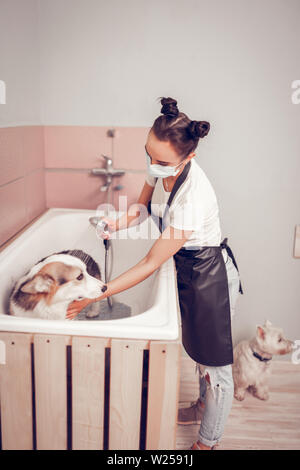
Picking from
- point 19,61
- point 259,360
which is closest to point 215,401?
point 259,360

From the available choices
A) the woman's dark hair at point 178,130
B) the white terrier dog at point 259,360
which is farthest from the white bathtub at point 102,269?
the white terrier dog at point 259,360

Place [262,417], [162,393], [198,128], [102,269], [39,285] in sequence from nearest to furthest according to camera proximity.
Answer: [162,393] < [198,128] < [39,285] < [262,417] < [102,269]

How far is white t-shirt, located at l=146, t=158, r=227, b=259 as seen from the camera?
4.47ft

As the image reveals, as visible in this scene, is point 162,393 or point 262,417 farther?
point 262,417

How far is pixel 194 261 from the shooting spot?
154 cm

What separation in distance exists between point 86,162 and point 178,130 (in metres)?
1.18

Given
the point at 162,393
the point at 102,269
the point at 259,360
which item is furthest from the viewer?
the point at 102,269

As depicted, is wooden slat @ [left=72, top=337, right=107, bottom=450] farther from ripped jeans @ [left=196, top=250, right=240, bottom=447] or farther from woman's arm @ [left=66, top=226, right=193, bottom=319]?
ripped jeans @ [left=196, top=250, right=240, bottom=447]

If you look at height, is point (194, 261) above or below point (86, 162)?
below

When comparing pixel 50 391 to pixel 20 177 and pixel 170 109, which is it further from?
pixel 20 177

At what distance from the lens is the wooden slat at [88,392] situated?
3.62 ft

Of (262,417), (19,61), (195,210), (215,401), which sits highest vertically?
(19,61)
